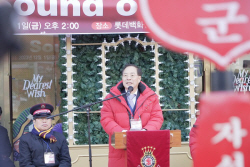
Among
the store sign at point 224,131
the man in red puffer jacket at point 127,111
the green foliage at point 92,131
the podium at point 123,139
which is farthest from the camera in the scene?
the green foliage at point 92,131

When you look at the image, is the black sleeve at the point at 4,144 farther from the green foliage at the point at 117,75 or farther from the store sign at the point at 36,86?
the green foliage at the point at 117,75

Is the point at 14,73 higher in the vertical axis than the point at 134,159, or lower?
higher

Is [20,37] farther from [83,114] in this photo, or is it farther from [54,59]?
[83,114]

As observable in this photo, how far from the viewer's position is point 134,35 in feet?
21.4

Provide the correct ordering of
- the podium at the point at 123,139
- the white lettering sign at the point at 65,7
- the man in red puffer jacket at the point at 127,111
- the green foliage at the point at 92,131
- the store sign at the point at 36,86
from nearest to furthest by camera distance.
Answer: the podium at the point at 123,139 → the man in red puffer jacket at the point at 127,111 → the white lettering sign at the point at 65,7 → the green foliage at the point at 92,131 → the store sign at the point at 36,86

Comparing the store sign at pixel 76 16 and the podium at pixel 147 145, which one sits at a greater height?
the store sign at pixel 76 16

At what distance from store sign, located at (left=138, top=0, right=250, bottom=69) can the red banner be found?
246 cm

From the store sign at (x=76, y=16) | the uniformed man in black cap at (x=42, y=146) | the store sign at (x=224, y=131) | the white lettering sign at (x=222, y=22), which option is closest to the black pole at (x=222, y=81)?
the store sign at (x=224, y=131)

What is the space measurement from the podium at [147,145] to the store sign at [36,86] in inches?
113

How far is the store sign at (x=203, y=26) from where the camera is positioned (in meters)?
1.63

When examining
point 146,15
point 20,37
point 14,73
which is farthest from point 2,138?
point 146,15

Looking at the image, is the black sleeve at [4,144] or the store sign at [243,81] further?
the store sign at [243,81]

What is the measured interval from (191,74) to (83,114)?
6.08 ft

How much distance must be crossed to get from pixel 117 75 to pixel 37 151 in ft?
7.28
